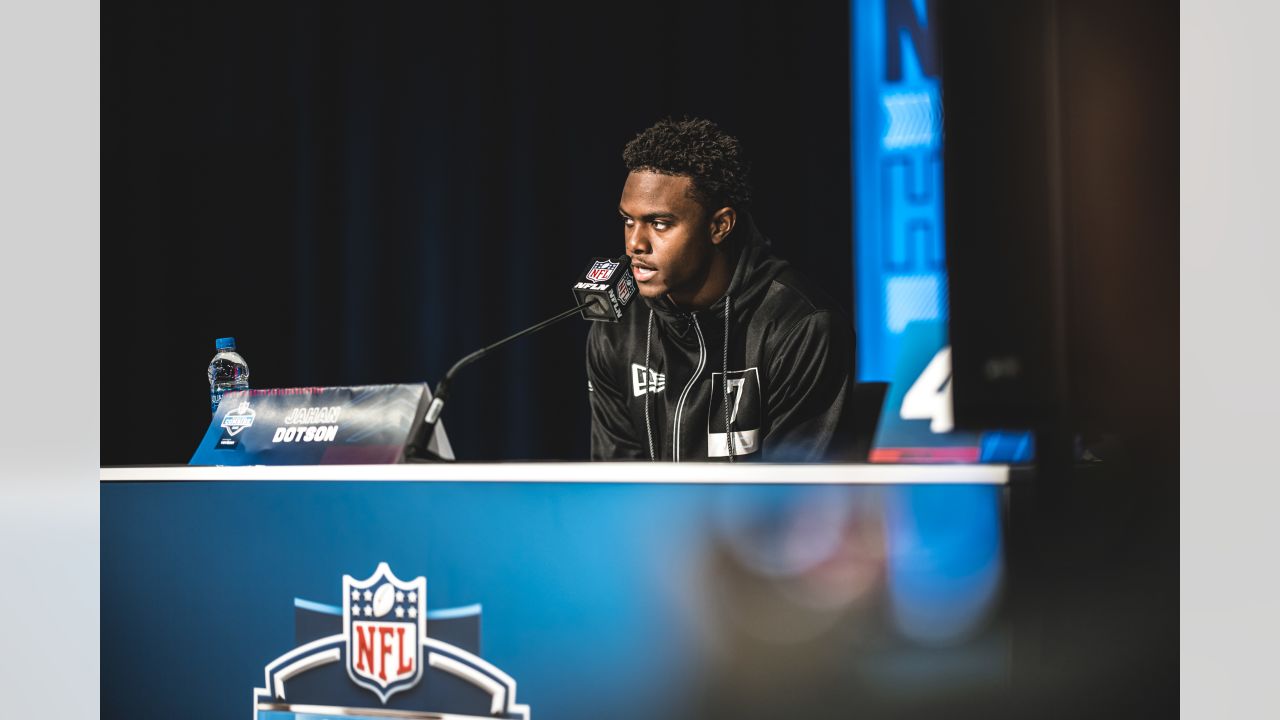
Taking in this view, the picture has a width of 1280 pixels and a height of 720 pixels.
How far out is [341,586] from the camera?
1.36m

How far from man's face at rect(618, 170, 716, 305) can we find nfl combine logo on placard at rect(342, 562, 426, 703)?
85cm

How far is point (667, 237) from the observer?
2.01m

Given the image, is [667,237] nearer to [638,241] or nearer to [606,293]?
[638,241]

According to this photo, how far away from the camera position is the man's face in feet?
6.56

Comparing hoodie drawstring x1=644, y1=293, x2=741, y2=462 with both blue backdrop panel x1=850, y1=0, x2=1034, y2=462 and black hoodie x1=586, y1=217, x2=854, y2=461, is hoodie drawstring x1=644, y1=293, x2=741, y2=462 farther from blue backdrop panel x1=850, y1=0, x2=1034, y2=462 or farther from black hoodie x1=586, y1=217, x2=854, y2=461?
blue backdrop panel x1=850, y1=0, x2=1034, y2=462

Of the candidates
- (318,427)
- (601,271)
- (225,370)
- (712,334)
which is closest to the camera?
(318,427)

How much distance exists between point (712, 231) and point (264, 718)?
117 centimetres

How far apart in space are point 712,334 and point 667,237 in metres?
0.21

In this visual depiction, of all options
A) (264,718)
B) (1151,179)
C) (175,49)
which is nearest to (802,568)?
(1151,179)

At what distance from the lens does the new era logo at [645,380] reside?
6.81ft

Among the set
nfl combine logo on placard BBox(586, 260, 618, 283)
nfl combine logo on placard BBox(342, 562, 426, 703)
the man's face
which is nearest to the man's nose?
Answer: the man's face

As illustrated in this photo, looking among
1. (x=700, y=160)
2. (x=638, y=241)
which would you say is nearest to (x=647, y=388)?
(x=638, y=241)

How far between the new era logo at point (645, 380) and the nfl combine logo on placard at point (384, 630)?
2.75 ft
